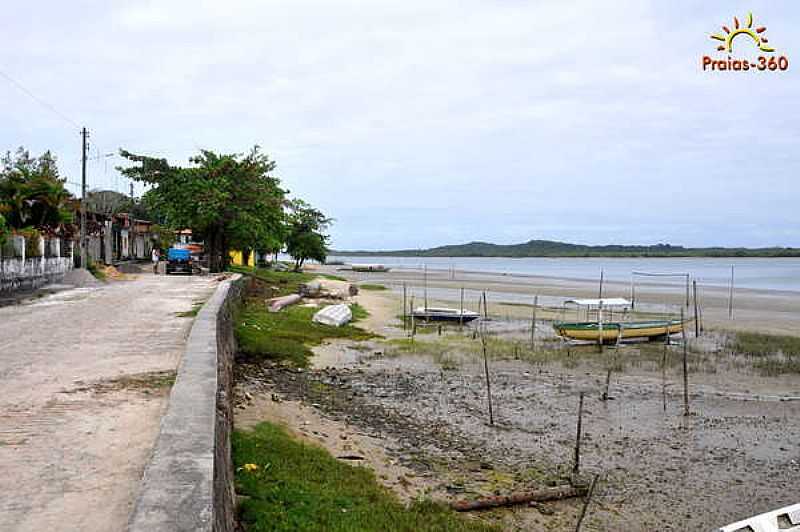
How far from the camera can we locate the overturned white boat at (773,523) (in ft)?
20.5

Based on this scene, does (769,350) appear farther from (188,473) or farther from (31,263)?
(31,263)

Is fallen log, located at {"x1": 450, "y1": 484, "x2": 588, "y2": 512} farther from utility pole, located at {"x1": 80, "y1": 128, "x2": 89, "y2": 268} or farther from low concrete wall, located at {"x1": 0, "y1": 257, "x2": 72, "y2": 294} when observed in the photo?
utility pole, located at {"x1": 80, "y1": 128, "x2": 89, "y2": 268}

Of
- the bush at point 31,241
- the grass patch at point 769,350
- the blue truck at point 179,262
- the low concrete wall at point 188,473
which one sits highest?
the bush at point 31,241

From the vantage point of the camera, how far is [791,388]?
49.9 ft

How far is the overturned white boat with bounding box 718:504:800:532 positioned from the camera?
6254 mm

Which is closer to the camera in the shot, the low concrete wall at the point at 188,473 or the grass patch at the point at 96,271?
the low concrete wall at the point at 188,473

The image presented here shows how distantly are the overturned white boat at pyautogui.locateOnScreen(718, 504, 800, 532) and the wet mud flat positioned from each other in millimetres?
1134

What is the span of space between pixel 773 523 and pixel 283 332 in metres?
14.7

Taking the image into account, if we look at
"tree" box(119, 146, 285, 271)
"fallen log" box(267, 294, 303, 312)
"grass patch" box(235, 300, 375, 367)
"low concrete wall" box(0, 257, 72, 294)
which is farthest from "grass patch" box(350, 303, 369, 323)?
"low concrete wall" box(0, 257, 72, 294)

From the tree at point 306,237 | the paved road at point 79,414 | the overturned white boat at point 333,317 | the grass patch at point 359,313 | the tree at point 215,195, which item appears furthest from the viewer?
the tree at point 306,237

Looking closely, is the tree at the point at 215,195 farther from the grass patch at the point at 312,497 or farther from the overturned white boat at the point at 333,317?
the grass patch at the point at 312,497

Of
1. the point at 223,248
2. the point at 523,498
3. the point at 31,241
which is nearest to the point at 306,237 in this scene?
the point at 223,248

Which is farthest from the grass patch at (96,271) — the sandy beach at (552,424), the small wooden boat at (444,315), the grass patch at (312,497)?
the grass patch at (312,497)

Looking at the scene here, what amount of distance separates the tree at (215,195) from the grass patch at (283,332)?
8.07 metres
